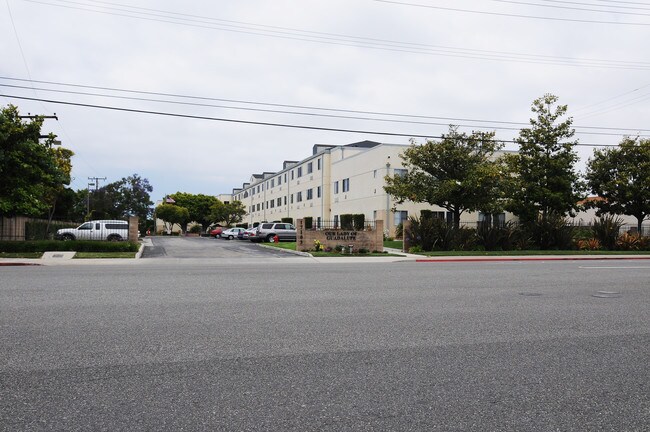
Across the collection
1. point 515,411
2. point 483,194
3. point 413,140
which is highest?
point 413,140

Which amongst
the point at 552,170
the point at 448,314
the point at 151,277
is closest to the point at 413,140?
the point at 552,170

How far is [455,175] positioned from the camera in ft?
96.0

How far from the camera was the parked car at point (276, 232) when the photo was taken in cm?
4106

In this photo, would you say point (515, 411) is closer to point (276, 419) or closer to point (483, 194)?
point (276, 419)

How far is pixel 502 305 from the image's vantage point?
8836 mm

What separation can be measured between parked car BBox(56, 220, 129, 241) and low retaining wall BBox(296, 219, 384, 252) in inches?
512

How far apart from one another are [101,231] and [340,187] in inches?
1002

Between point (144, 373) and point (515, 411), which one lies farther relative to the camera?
point (144, 373)

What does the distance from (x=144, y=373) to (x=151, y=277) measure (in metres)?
8.95

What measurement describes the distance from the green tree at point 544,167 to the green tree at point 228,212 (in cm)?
5689

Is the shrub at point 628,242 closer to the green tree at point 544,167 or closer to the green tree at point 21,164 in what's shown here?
the green tree at point 544,167

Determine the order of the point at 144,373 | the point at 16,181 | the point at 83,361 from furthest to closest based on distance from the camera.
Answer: the point at 16,181, the point at 83,361, the point at 144,373

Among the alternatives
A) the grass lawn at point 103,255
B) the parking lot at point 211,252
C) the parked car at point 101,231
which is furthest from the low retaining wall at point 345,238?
the parked car at point 101,231

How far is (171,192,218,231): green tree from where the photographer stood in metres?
90.8
